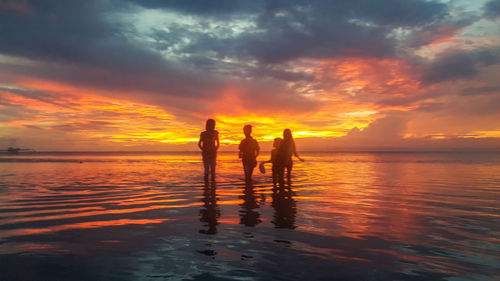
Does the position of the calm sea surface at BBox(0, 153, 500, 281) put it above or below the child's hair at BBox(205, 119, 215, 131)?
below

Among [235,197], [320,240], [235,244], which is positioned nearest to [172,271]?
[235,244]

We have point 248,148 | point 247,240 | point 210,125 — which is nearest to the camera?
point 247,240

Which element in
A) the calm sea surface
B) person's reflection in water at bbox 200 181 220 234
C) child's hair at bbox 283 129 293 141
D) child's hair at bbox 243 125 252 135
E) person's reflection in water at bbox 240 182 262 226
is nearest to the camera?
the calm sea surface

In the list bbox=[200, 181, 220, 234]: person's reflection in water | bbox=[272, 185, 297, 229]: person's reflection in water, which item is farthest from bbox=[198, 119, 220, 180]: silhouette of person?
bbox=[272, 185, 297, 229]: person's reflection in water

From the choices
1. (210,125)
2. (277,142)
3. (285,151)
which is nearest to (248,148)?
(277,142)

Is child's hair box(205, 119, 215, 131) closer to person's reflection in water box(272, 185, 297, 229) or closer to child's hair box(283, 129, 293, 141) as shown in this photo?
child's hair box(283, 129, 293, 141)

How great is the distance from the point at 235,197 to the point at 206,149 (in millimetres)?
3399

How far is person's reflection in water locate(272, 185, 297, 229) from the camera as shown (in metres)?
6.36

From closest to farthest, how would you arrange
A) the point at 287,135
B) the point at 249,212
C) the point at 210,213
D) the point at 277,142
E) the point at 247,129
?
the point at 210,213 → the point at 249,212 → the point at 247,129 → the point at 287,135 → the point at 277,142

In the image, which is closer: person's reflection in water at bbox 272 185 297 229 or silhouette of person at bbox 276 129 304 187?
person's reflection in water at bbox 272 185 297 229

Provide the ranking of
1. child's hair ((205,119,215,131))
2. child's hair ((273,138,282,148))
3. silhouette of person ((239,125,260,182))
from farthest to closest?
child's hair ((273,138,282,148)) < silhouette of person ((239,125,260,182)) < child's hair ((205,119,215,131))

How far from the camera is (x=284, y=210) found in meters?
7.86

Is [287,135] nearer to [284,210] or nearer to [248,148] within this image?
[248,148]

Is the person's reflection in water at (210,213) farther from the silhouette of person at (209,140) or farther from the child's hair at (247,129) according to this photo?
the child's hair at (247,129)
